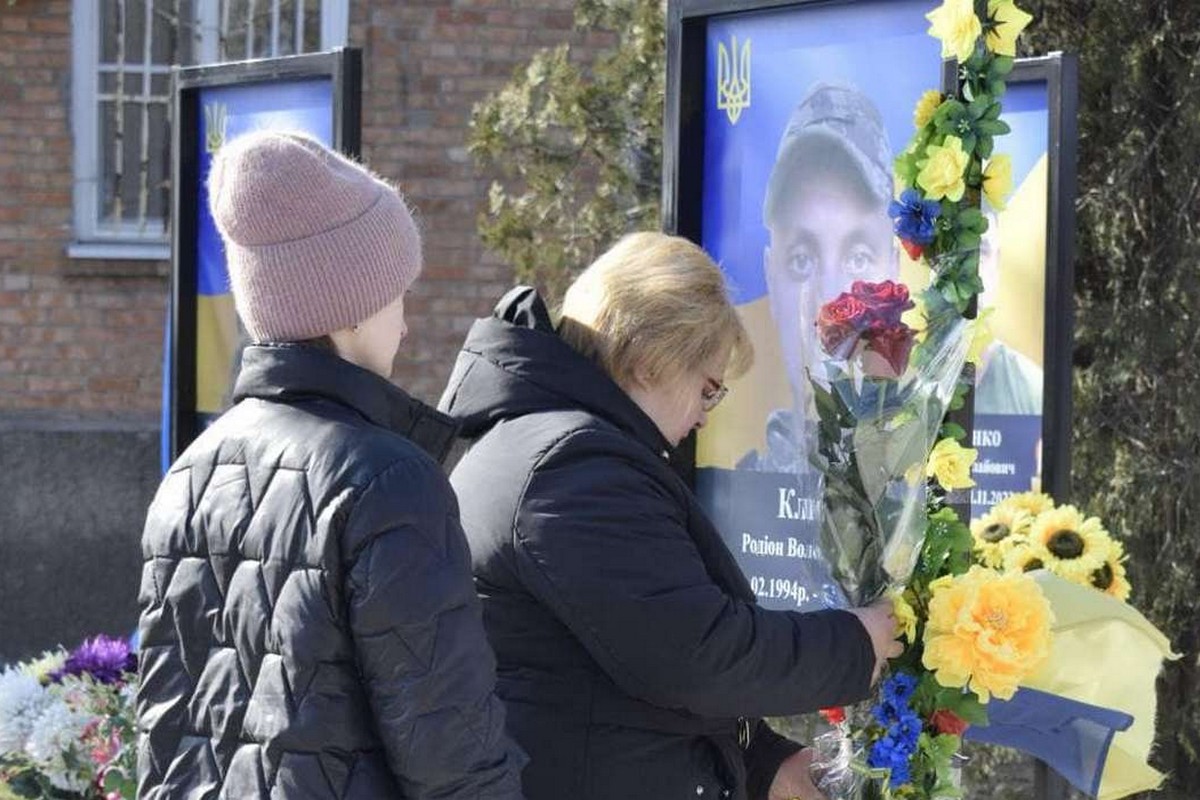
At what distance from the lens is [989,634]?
2.62 m

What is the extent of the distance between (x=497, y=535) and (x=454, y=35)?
6487 millimetres

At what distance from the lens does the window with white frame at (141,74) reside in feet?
29.2

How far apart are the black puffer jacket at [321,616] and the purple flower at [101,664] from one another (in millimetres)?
1963

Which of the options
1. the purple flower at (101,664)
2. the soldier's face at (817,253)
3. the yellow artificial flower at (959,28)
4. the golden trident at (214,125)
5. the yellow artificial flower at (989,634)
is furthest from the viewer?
the golden trident at (214,125)

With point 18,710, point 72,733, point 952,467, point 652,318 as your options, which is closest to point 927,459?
point 952,467

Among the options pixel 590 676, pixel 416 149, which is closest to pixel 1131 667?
pixel 590 676

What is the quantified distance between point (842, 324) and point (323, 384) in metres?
0.74

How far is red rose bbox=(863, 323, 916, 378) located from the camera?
8.75 feet

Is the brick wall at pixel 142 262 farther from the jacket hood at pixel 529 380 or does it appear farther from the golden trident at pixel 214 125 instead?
the jacket hood at pixel 529 380

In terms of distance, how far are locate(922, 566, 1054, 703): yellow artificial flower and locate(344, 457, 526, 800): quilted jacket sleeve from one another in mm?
715

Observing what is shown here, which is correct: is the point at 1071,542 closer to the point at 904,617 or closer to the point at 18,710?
the point at 904,617

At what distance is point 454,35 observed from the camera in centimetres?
882

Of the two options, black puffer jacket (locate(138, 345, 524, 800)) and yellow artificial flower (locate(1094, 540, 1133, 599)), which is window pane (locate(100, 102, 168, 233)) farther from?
black puffer jacket (locate(138, 345, 524, 800))

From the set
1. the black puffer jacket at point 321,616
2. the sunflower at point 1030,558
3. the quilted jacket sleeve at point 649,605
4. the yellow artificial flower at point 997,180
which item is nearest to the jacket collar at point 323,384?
the black puffer jacket at point 321,616
